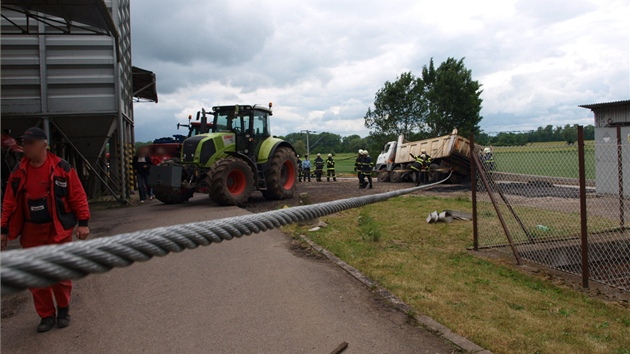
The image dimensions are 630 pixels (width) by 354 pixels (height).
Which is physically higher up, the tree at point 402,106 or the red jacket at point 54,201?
the tree at point 402,106

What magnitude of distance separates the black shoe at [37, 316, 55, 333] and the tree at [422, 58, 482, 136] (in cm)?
4688

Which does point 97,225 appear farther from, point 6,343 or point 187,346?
point 187,346

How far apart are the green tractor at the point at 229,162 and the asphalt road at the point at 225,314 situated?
5.63m

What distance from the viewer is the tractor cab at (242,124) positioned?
44.1ft

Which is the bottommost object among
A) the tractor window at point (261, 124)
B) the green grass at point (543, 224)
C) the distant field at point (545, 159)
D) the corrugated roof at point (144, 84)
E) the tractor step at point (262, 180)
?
the green grass at point (543, 224)

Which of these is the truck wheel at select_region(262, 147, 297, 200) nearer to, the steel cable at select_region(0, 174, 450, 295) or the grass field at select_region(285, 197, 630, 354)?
the grass field at select_region(285, 197, 630, 354)

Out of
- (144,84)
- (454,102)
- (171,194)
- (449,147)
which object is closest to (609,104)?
(449,147)

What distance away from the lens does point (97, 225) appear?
10086 millimetres

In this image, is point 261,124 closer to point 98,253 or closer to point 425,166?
point 425,166

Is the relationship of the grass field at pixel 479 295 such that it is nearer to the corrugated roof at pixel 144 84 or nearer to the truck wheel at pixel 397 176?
the truck wheel at pixel 397 176

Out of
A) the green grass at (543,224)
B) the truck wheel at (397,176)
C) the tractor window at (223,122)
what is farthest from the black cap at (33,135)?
the truck wheel at (397,176)

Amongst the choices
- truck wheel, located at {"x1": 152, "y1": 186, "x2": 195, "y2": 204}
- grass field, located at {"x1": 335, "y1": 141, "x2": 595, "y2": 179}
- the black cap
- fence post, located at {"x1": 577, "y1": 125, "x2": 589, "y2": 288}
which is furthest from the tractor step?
the black cap

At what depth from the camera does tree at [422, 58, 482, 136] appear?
4838 centimetres

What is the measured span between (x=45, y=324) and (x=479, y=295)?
172 inches
